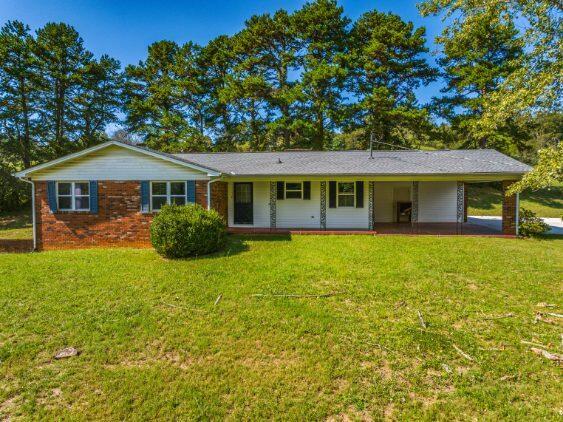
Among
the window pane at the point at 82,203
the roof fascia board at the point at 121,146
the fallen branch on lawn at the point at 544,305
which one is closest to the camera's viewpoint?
the fallen branch on lawn at the point at 544,305

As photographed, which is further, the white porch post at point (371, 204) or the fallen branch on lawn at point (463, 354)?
the white porch post at point (371, 204)

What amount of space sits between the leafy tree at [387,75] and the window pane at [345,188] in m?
13.2

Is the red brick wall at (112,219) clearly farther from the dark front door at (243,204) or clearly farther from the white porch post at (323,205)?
the white porch post at (323,205)

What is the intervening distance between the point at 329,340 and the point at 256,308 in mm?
1468

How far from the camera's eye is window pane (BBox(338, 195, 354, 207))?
1277cm

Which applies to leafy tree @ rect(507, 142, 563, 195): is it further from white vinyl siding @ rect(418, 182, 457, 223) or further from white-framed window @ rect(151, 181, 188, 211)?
white-framed window @ rect(151, 181, 188, 211)

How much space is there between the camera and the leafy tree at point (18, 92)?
2392 cm

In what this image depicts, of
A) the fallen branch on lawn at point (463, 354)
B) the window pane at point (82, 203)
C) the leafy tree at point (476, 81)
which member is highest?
the leafy tree at point (476, 81)

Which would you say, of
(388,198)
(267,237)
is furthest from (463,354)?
(388,198)

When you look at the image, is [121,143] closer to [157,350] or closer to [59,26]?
[157,350]

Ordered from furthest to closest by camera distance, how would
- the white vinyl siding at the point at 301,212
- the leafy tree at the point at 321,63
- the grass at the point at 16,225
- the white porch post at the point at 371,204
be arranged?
1. the leafy tree at the point at 321,63
2. the grass at the point at 16,225
3. the white vinyl siding at the point at 301,212
4. the white porch post at the point at 371,204

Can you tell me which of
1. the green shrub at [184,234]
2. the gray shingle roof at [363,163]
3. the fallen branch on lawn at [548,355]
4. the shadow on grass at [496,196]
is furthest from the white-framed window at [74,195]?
the shadow on grass at [496,196]

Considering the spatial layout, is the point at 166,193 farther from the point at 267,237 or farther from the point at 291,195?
the point at 291,195

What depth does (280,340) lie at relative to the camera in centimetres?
425
